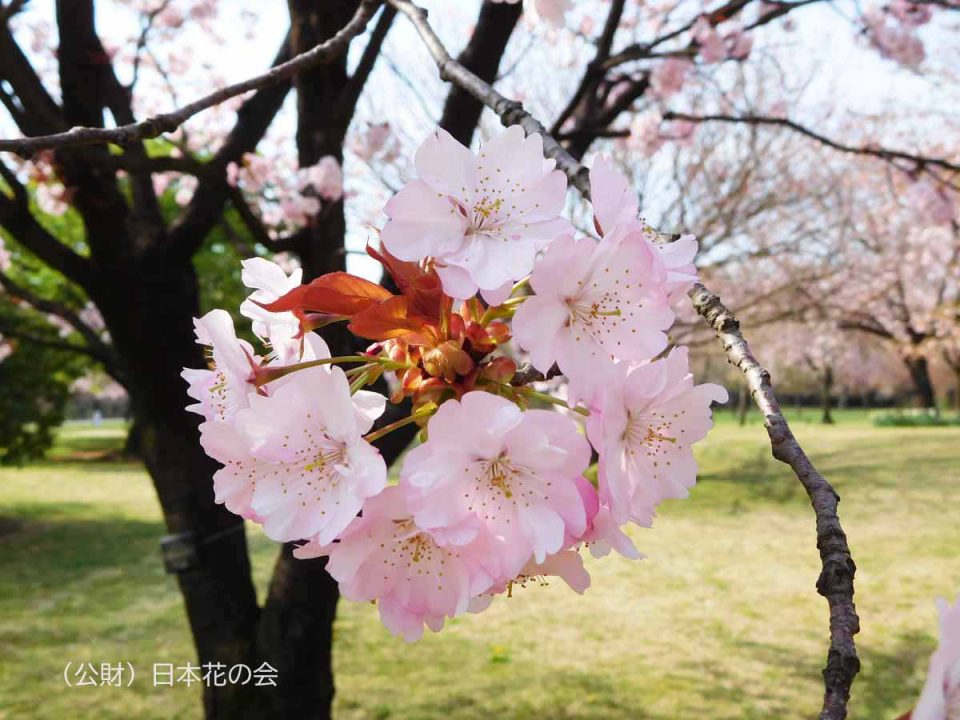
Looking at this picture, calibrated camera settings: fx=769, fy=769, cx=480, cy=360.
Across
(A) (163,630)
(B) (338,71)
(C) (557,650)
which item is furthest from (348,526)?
(A) (163,630)

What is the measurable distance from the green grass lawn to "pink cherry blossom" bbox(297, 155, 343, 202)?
2.16 metres

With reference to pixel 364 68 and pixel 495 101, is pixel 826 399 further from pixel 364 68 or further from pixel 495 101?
pixel 495 101

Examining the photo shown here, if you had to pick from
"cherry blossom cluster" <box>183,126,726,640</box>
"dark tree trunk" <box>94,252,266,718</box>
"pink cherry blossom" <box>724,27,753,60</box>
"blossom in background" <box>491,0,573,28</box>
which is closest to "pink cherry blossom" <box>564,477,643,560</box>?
"cherry blossom cluster" <box>183,126,726,640</box>

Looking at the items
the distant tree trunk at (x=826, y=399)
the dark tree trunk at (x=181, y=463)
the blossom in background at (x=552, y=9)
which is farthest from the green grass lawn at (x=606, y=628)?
the distant tree trunk at (x=826, y=399)

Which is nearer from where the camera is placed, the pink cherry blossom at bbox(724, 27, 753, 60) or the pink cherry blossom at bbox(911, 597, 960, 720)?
the pink cherry blossom at bbox(911, 597, 960, 720)

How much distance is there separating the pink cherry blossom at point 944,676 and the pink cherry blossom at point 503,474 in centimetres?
21

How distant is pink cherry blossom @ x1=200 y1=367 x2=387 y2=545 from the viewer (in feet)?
1.68

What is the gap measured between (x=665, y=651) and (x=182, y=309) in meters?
2.87

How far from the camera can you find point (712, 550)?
19.5ft

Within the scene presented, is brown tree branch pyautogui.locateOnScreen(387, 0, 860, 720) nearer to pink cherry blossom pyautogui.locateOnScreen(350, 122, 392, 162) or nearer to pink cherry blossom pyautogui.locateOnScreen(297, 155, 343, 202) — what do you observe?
pink cherry blossom pyautogui.locateOnScreen(297, 155, 343, 202)

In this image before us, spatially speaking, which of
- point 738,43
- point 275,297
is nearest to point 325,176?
point 275,297

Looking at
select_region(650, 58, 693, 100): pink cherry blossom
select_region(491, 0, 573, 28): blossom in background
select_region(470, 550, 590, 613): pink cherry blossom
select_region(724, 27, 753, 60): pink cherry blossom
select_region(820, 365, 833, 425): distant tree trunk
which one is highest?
select_region(724, 27, 753, 60): pink cherry blossom

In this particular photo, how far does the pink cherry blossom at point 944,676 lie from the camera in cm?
34

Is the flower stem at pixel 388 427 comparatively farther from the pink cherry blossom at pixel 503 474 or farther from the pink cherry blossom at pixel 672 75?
the pink cherry blossom at pixel 672 75
